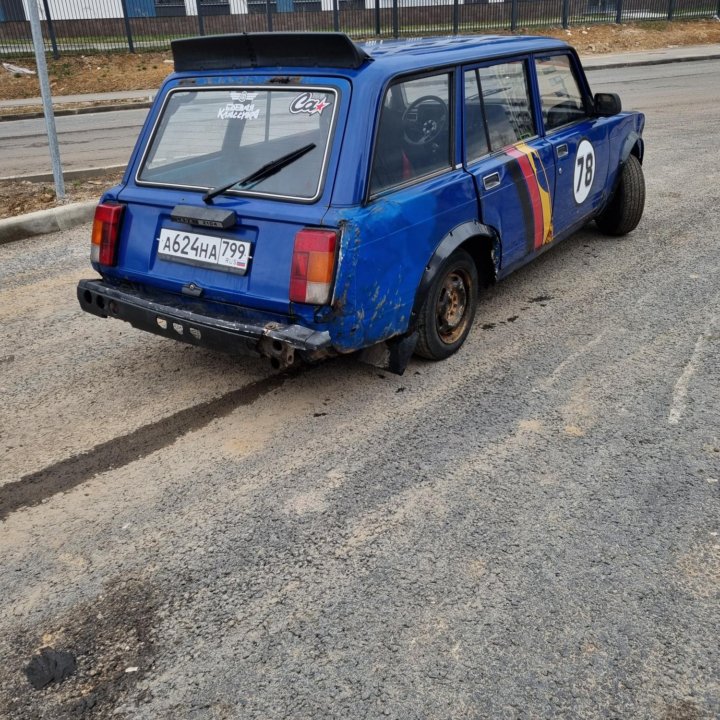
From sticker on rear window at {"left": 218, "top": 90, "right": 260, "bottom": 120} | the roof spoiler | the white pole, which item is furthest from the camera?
the white pole

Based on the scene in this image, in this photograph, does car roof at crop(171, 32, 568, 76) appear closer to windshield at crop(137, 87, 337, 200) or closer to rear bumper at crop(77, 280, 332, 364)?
windshield at crop(137, 87, 337, 200)

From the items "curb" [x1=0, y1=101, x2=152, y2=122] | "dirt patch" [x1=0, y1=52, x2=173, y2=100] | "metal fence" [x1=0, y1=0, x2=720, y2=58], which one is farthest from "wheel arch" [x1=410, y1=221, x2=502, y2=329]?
"metal fence" [x1=0, y1=0, x2=720, y2=58]

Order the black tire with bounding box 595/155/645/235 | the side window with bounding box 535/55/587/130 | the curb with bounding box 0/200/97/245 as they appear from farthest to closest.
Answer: the curb with bounding box 0/200/97/245, the black tire with bounding box 595/155/645/235, the side window with bounding box 535/55/587/130

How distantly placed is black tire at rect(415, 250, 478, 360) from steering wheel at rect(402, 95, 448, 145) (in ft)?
2.23

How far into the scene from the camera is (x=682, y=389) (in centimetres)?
411

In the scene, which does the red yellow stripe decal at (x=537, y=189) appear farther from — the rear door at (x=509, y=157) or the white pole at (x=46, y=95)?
the white pole at (x=46, y=95)

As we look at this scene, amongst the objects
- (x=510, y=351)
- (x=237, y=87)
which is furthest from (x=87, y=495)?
(x=510, y=351)

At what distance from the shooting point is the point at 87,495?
11.0 ft

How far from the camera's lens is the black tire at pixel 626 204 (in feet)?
20.8

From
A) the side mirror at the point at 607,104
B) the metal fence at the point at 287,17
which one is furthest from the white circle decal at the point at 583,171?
the metal fence at the point at 287,17

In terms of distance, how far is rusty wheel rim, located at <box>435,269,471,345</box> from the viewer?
436cm

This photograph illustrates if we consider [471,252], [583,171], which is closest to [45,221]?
[471,252]

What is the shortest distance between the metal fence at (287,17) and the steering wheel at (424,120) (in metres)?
23.2

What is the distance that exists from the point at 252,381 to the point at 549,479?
1.86m
